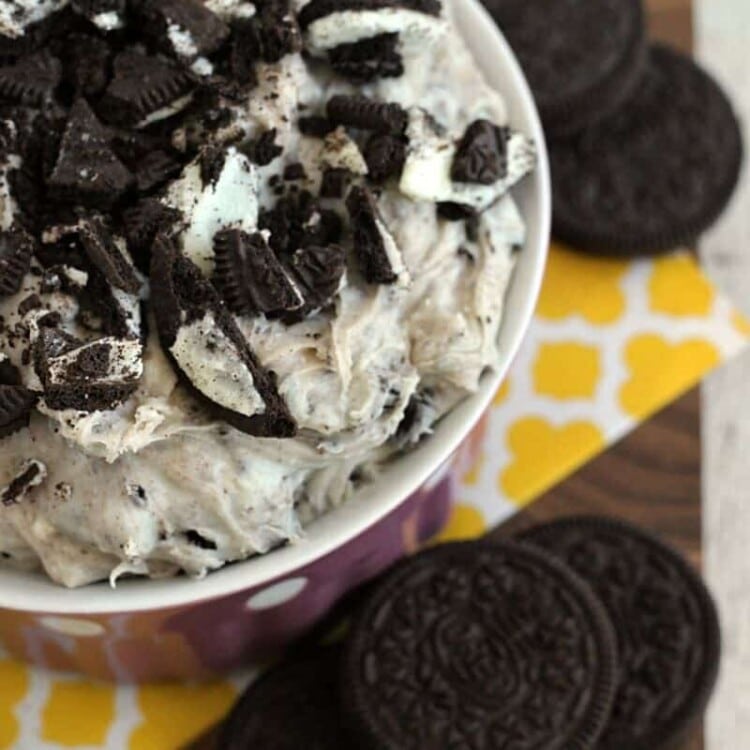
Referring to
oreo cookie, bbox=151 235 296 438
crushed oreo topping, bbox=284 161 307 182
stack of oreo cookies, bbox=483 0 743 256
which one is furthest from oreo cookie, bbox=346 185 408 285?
stack of oreo cookies, bbox=483 0 743 256

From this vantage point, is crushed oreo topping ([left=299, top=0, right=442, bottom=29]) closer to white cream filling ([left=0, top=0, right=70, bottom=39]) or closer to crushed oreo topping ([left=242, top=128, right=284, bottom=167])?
crushed oreo topping ([left=242, top=128, right=284, bottom=167])

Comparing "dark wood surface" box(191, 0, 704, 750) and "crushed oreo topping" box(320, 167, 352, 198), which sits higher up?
"crushed oreo topping" box(320, 167, 352, 198)

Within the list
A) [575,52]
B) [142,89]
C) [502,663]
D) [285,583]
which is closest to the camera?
[142,89]

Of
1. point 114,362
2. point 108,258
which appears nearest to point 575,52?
point 108,258

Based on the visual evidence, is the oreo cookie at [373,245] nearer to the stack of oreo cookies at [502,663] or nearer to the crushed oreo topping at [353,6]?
the crushed oreo topping at [353,6]

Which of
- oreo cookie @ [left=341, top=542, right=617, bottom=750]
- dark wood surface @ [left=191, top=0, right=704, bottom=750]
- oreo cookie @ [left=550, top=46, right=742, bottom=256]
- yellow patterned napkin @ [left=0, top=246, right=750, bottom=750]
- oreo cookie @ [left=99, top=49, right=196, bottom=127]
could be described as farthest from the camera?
oreo cookie @ [left=550, top=46, right=742, bottom=256]

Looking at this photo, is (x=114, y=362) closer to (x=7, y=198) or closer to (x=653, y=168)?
(x=7, y=198)
